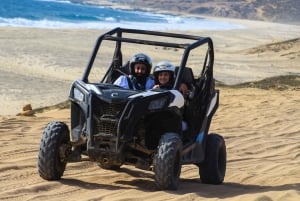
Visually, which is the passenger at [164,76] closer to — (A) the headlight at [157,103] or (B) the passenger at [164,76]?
(B) the passenger at [164,76]

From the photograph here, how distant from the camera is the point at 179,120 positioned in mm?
7211

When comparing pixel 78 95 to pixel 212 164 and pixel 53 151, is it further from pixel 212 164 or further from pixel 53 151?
pixel 212 164

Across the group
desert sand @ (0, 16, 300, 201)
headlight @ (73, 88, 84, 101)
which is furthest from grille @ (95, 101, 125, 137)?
desert sand @ (0, 16, 300, 201)

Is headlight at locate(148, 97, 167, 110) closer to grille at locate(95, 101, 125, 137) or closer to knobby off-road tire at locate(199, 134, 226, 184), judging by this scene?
grille at locate(95, 101, 125, 137)

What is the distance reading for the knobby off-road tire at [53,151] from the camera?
6953mm

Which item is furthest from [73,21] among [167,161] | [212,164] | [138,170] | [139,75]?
[167,161]

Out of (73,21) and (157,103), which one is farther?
(73,21)

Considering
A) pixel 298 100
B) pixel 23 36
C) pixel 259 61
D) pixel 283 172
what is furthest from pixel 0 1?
pixel 283 172

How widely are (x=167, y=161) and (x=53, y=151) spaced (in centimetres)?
117

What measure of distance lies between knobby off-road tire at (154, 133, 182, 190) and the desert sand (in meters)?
0.11

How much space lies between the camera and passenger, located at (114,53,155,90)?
25.2ft

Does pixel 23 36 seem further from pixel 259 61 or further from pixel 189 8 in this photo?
pixel 189 8

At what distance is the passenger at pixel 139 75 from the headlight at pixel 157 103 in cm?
82

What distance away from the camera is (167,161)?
21.8ft
